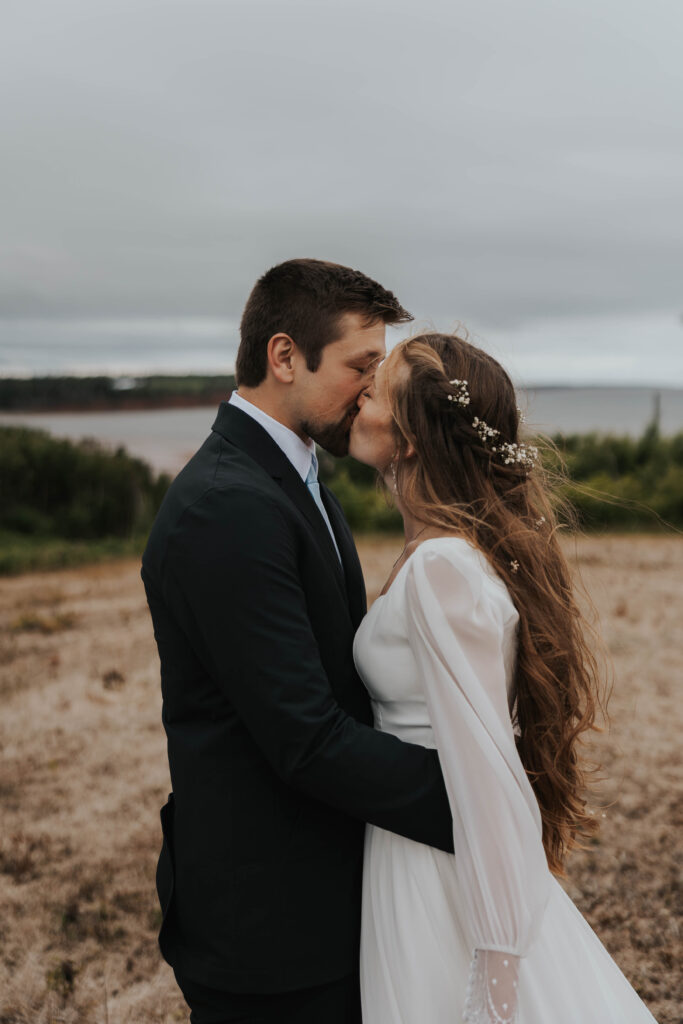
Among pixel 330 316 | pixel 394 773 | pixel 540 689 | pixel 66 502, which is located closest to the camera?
pixel 394 773

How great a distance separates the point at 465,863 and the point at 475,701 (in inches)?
13.1

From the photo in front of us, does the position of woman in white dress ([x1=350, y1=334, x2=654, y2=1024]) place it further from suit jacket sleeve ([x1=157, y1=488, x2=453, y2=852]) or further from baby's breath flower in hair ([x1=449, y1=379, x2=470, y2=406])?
suit jacket sleeve ([x1=157, y1=488, x2=453, y2=852])

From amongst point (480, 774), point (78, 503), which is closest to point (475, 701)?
point (480, 774)

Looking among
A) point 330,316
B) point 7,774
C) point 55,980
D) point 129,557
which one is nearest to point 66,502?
point 129,557

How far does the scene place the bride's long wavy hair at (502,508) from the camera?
2070 millimetres

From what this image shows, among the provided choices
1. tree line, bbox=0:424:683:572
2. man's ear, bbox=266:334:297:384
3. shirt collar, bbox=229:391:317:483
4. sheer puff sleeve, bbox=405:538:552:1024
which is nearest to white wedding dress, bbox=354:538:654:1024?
sheer puff sleeve, bbox=405:538:552:1024

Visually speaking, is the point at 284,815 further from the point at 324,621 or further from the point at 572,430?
the point at 572,430

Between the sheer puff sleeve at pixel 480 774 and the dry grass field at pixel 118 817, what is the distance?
7.73ft

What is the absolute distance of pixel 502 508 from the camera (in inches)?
83.9

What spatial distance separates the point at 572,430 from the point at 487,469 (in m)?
19.3

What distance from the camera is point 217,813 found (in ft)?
6.41

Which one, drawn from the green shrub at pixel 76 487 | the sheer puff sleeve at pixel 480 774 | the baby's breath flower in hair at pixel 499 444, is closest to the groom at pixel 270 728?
the sheer puff sleeve at pixel 480 774

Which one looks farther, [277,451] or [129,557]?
[129,557]

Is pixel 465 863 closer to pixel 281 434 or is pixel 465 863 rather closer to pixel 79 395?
pixel 281 434
